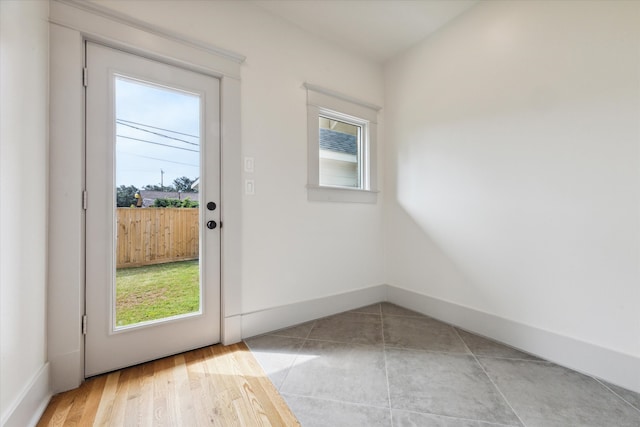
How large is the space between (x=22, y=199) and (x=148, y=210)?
1.96ft

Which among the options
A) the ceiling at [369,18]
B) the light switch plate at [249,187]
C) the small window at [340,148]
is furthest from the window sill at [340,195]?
the ceiling at [369,18]

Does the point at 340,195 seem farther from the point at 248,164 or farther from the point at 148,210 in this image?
the point at 148,210

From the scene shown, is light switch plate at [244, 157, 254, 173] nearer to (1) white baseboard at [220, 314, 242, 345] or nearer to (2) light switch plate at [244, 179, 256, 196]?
(2) light switch plate at [244, 179, 256, 196]

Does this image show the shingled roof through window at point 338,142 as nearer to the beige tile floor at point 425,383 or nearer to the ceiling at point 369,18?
the ceiling at point 369,18

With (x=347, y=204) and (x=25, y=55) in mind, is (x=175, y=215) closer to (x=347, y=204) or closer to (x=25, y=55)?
(x=25, y=55)

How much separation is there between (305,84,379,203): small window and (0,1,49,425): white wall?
1.72m

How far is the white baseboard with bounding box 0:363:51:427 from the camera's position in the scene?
3.53 ft

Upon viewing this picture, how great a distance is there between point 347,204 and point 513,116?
153cm

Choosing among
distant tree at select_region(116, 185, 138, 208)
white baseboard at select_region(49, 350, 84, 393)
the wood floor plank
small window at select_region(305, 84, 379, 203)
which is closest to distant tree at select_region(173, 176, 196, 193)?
distant tree at select_region(116, 185, 138, 208)

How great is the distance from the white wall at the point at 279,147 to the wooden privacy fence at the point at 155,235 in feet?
→ 1.33

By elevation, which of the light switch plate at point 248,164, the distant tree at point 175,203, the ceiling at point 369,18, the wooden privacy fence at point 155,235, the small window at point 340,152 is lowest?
the wooden privacy fence at point 155,235

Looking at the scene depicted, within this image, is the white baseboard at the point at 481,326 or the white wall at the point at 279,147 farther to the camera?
the white wall at the point at 279,147

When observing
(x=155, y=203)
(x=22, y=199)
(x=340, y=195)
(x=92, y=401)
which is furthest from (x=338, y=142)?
(x=92, y=401)

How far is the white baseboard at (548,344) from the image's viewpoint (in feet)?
4.88
